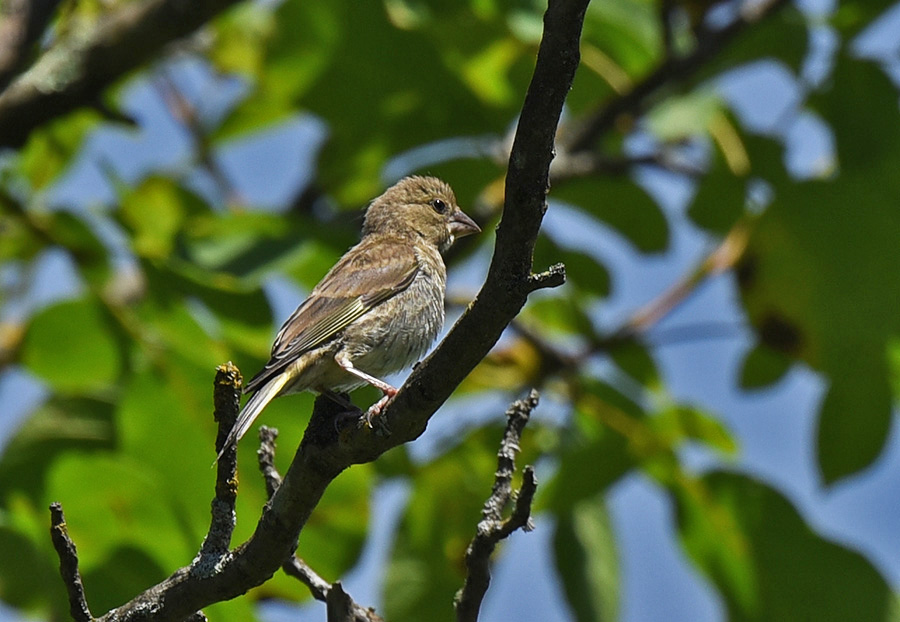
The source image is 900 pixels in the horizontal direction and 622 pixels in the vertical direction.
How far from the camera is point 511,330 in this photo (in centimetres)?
629

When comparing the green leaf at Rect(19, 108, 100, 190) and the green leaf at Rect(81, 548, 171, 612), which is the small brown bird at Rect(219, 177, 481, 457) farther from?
the green leaf at Rect(19, 108, 100, 190)

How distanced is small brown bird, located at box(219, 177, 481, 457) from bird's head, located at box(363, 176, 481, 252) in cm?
12

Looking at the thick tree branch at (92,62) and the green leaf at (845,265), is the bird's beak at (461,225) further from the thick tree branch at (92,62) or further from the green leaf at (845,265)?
the thick tree branch at (92,62)

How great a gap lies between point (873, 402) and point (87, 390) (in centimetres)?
334

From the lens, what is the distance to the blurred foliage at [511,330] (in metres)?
4.82

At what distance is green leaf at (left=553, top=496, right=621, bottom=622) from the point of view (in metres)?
5.75

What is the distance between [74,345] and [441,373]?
8.52ft

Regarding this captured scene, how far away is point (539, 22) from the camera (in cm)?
593

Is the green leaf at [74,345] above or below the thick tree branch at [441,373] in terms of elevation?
above

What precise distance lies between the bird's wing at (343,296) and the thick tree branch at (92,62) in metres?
1.24

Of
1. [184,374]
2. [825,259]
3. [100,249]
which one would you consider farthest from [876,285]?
[100,249]

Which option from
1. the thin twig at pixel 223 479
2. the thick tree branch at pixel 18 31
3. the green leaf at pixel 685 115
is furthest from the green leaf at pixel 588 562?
the thick tree branch at pixel 18 31

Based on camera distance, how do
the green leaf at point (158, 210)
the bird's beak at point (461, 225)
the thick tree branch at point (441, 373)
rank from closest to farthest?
the thick tree branch at point (441, 373)
the green leaf at point (158, 210)
the bird's beak at point (461, 225)

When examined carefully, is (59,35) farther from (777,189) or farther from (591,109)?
(777,189)
